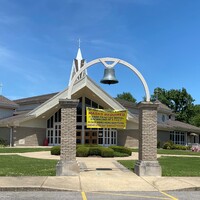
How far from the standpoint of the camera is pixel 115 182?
40.7 ft

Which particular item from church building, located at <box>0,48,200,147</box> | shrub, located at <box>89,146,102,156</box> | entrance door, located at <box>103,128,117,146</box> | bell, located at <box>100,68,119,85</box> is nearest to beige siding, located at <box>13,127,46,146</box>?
church building, located at <box>0,48,200,147</box>

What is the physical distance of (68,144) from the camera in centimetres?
1384

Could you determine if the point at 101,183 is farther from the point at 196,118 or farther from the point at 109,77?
the point at 196,118

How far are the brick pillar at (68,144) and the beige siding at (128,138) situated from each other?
95.2 feet

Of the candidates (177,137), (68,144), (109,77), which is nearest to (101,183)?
(68,144)

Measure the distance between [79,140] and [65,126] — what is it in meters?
28.6

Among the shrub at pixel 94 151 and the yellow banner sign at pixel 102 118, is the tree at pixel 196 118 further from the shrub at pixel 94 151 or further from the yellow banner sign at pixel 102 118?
the yellow banner sign at pixel 102 118

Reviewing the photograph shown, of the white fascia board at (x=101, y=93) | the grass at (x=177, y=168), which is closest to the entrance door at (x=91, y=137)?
the white fascia board at (x=101, y=93)

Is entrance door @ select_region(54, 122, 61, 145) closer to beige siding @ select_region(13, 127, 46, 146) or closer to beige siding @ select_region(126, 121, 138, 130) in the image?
beige siding @ select_region(13, 127, 46, 146)

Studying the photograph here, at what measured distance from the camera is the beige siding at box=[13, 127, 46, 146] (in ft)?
129

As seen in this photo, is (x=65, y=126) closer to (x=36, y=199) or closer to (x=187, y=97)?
(x=36, y=199)

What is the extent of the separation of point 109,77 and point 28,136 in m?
27.4

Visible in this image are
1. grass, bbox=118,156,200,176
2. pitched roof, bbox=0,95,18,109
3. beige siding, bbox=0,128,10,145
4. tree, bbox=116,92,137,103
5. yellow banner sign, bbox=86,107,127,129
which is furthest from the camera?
tree, bbox=116,92,137,103

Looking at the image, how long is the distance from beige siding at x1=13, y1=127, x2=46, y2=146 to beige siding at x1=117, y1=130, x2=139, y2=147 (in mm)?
8954
